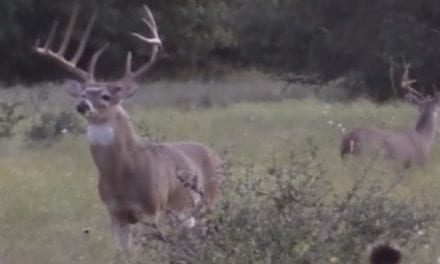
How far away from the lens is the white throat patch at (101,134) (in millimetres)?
11570

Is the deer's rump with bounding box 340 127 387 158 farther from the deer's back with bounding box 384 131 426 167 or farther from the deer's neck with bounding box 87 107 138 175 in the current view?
the deer's neck with bounding box 87 107 138 175

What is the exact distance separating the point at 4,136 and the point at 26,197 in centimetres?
700

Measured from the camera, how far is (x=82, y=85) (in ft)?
39.7

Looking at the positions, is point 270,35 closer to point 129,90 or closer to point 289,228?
point 129,90

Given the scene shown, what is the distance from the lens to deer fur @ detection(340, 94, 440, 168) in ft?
60.0

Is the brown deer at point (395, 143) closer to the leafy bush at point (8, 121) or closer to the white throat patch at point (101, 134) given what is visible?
the leafy bush at point (8, 121)

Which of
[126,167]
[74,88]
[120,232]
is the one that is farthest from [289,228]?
[74,88]

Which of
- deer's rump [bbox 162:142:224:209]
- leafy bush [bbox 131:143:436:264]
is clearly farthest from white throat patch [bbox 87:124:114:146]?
leafy bush [bbox 131:143:436:264]

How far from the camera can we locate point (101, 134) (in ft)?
38.0

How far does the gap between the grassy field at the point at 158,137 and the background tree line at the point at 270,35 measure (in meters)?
1.10

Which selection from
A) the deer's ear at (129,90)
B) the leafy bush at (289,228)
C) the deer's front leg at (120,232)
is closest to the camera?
the leafy bush at (289,228)

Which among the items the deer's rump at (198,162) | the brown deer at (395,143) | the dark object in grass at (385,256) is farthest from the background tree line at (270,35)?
the dark object in grass at (385,256)

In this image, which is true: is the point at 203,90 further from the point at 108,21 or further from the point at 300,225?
the point at 300,225

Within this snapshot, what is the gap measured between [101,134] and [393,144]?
7.78 metres
